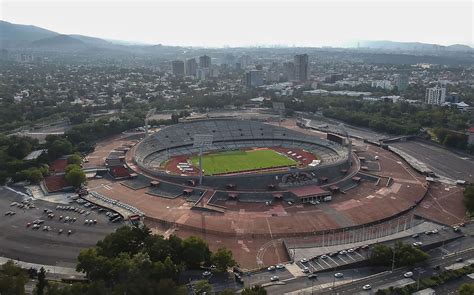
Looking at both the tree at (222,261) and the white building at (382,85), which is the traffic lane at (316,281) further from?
the white building at (382,85)

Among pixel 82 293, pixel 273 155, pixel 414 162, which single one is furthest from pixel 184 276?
pixel 414 162

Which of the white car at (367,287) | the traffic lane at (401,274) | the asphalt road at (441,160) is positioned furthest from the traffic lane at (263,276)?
the asphalt road at (441,160)

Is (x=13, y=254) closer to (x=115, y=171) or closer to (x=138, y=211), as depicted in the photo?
(x=138, y=211)

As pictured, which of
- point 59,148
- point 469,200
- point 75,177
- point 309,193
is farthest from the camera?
point 59,148

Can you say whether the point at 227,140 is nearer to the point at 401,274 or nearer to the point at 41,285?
the point at 401,274

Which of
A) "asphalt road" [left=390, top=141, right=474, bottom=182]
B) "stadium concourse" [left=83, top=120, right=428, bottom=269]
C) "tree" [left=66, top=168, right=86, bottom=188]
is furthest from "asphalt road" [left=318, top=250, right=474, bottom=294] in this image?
"tree" [left=66, top=168, right=86, bottom=188]

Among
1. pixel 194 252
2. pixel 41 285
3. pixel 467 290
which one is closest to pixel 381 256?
pixel 467 290
